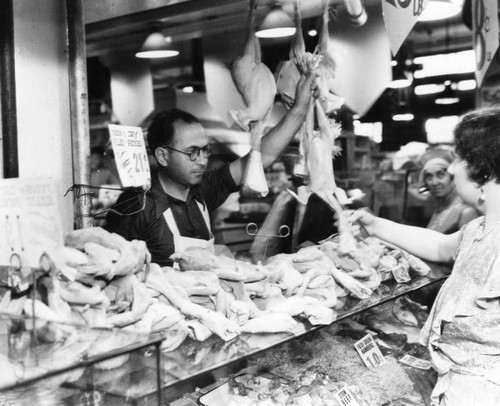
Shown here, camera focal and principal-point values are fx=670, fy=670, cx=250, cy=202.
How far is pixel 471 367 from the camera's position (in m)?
2.41

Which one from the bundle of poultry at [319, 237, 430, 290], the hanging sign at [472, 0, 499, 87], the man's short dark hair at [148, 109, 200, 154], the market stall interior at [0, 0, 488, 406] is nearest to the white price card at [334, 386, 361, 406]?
the market stall interior at [0, 0, 488, 406]

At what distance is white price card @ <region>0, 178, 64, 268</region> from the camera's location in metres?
1.69

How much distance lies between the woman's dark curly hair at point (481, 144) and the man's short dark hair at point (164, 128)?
1169 millimetres

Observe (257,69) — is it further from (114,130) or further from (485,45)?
(485,45)

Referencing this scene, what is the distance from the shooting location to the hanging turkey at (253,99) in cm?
301

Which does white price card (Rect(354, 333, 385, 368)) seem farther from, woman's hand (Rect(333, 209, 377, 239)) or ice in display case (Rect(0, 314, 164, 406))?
ice in display case (Rect(0, 314, 164, 406))

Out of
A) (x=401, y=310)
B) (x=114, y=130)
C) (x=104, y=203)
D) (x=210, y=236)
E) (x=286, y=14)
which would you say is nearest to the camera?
(x=114, y=130)

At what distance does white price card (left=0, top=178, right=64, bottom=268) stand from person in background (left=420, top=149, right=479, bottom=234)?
9.50 ft

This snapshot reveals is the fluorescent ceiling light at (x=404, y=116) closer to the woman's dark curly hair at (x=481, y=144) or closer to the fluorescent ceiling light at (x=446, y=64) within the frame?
the fluorescent ceiling light at (x=446, y=64)

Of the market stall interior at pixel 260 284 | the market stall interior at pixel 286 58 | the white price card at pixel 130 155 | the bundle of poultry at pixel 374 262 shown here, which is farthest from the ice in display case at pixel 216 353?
the market stall interior at pixel 286 58

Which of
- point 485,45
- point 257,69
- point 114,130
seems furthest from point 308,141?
point 485,45

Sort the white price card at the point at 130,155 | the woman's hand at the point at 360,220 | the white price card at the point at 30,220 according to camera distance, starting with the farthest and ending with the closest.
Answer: the woman's hand at the point at 360,220, the white price card at the point at 130,155, the white price card at the point at 30,220

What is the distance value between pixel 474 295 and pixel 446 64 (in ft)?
13.5

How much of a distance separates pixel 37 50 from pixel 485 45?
265cm
